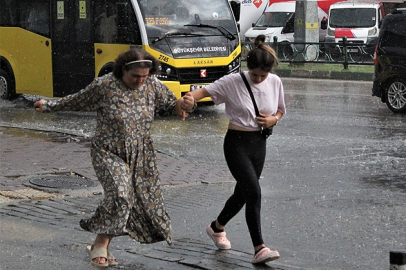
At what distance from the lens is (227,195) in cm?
924

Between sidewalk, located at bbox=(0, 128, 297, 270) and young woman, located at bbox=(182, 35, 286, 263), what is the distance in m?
0.42

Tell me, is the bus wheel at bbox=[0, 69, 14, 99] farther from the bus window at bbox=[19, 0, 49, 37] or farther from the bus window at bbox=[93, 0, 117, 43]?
the bus window at bbox=[93, 0, 117, 43]

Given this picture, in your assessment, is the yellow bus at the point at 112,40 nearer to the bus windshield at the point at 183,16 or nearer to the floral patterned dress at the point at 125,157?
the bus windshield at the point at 183,16

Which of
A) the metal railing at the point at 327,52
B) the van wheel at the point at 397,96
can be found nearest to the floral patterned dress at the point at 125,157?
the van wheel at the point at 397,96

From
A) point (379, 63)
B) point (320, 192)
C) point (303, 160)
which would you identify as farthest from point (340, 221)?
point (379, 63)

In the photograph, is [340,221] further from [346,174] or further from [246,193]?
[346,174]

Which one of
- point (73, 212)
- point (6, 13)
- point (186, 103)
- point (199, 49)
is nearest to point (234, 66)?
point (199, 49)

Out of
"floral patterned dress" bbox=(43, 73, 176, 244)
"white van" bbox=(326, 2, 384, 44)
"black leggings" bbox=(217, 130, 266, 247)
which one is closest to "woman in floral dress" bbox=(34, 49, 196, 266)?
"floral patterned dress" bbox=(43, 73, 176, 244)

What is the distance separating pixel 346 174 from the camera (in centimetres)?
1058

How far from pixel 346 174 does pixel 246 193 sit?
168 inches

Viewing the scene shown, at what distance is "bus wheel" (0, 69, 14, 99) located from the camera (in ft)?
63.5

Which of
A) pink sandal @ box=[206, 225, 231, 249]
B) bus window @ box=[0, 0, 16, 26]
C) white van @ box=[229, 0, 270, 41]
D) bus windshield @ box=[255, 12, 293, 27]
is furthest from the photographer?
white van @ box=[229, 0, 270, 41]

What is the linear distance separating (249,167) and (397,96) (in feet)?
37.0

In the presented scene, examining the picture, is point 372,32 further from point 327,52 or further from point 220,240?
point 220,240
